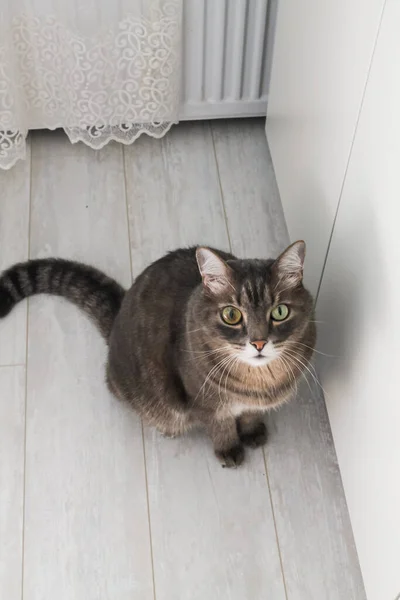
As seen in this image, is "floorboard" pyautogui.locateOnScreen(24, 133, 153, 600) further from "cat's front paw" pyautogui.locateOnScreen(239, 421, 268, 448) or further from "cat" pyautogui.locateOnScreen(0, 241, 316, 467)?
"cat's front paw" pyautogui.locateOnScreen(239, 421, 268, 448)

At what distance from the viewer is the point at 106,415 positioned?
1645 millimetres

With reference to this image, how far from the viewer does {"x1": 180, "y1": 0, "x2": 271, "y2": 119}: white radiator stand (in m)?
1.77

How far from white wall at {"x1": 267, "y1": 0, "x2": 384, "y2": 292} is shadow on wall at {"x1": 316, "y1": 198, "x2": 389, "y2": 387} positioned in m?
0.07

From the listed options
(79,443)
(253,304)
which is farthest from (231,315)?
(79,443)

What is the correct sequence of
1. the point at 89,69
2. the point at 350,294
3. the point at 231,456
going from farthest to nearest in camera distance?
the point at 89,69 → the point at 231,456 → the point at 350,294

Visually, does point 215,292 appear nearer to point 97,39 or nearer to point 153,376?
point 153,376

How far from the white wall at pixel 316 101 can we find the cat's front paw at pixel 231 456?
1.26 ft

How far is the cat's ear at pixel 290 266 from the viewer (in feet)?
4.01

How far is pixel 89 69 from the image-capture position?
5.97 ft

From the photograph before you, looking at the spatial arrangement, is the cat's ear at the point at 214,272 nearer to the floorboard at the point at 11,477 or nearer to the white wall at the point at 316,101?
the white wall at the point at 316,101

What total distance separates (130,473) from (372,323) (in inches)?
25.7

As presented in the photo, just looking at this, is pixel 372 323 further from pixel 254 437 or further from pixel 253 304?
pixel 254 437

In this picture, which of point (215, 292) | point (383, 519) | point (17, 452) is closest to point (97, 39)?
point (215, 292)

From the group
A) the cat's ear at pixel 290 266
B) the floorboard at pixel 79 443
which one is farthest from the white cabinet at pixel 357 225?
the floorboard at pixel 79 443
